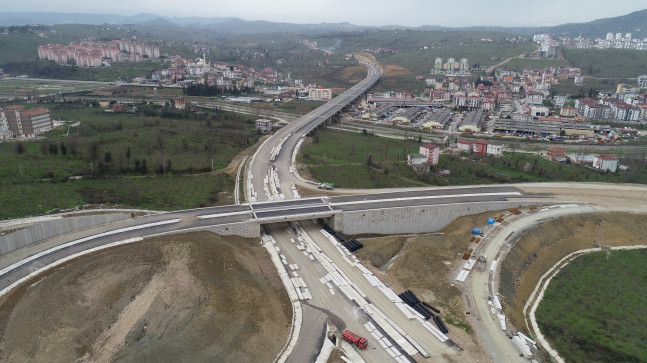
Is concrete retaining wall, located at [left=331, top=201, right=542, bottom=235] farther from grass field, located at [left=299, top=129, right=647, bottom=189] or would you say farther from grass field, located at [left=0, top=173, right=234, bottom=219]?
grass field, located at [left=0, top=173, right=234, bottom=219]

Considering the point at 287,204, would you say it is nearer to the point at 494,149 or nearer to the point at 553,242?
the point at 553,242

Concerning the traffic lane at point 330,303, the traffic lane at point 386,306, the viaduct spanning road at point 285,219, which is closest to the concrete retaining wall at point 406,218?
the viaduct spanning road at point 285,219

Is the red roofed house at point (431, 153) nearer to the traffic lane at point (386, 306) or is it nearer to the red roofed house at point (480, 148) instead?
the red roofed house at point (480, 148)

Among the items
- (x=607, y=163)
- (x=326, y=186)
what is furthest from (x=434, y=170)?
(x=607, y=163)

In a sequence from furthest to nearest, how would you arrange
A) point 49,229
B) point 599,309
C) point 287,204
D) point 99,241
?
point 287,204
point 49,229
point 99,241
point 599,309

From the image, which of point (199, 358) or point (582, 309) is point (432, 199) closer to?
point (582, 309)

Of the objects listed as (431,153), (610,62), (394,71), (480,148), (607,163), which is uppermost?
(610,62)

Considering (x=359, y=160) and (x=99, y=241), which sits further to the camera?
(x=359, y=160)

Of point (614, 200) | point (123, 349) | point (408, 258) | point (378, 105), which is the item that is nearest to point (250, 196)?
point (408, 258)
